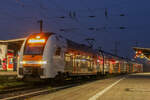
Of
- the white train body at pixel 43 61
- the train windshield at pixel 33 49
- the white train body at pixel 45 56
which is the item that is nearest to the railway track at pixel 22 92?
the white train body at pixel 43 61

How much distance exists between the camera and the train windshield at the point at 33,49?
16.3 meters

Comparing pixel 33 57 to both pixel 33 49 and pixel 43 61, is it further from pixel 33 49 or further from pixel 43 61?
pixel 43 61

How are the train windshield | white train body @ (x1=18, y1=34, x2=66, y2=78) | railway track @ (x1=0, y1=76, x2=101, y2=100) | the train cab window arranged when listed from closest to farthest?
railway track @ (x1=0, y1=76, x2=101, y2=100) < white train body @ (x1=18, y1=34, x2=66, y2=78) < the train windshield < the train cab window

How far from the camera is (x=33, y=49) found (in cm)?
1656

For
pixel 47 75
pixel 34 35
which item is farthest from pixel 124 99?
pixel 34 35

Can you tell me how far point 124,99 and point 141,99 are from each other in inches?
28.0

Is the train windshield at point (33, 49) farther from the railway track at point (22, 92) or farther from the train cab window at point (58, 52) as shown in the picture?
the railway track at point (22, 92)

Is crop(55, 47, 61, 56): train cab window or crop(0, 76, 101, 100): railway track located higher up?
crop(55, 47, 61, 56): train cab window

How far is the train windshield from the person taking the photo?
16.3 m

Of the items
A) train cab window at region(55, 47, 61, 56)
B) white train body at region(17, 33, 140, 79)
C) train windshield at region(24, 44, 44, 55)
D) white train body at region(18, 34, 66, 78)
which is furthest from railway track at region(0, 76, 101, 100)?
train cab window at region(55, 47, 61, 56)

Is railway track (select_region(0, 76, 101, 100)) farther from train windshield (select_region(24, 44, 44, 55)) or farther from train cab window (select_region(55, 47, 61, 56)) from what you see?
train cab window (select_region(55, 47, 61, 56))

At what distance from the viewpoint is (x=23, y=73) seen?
53.0 ft

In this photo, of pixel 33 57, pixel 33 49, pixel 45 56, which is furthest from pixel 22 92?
pixel 33 49

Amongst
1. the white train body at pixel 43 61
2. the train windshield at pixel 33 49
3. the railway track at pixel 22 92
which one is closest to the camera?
the railway track at pixel 22 92
